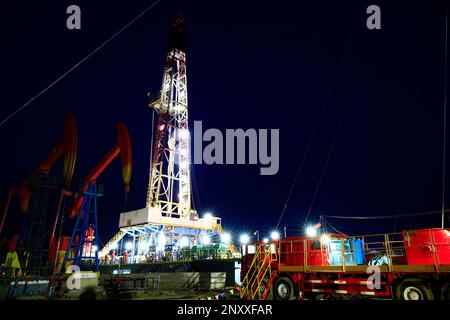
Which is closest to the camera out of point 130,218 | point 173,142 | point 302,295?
point 302,295

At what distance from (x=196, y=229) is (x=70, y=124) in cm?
2025

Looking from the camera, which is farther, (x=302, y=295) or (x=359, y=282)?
(x=302, y=295)

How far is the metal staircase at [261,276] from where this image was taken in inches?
601

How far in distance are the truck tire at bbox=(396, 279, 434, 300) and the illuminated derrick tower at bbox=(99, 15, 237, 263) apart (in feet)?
89.2

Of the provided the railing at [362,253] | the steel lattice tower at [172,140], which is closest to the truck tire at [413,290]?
the railing at [362,253]

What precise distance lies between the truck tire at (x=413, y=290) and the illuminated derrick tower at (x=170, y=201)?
27.2 m

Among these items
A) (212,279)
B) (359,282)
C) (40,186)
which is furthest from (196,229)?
(359,282)

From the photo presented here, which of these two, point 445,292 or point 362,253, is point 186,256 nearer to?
point 362,253

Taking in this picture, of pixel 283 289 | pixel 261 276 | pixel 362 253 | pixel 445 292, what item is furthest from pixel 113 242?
pixel 445 292

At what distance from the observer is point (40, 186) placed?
1431 inches

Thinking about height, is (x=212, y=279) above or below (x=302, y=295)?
below
